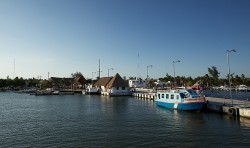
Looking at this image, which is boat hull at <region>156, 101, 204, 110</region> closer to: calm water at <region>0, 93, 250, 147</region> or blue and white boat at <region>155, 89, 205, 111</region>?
blue and white boat at <region>155, 89, 205, 111</region>

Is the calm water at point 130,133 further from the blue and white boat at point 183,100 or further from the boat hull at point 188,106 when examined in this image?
the blue and white boat at point 183,100

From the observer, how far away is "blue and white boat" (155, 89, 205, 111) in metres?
40.5

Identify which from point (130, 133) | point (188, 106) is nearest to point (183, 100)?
point (188, 106)

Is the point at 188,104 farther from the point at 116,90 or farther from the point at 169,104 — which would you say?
the point at 116,90

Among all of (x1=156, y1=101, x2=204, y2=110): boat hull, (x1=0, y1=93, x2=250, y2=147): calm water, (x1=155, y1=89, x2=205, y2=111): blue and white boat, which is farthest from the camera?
(x1=155, y1=89, x2=205, y2=111): blue and white boat

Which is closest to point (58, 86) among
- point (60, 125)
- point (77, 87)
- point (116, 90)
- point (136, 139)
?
point (77, 87)

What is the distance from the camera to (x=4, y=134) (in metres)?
25.5

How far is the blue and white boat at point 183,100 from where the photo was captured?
133ft

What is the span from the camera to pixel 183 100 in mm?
42719

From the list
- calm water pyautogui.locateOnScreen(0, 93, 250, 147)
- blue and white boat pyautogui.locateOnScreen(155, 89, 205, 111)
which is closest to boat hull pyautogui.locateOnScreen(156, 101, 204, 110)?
blue and white boat pyautogui.locateOnScreen(155, 89, 205, 111)

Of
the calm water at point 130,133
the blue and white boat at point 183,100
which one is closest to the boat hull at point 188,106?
the blue and white boat at point 183,100

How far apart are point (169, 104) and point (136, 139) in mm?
24768

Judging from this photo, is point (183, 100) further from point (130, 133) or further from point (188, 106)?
point (130, 133)

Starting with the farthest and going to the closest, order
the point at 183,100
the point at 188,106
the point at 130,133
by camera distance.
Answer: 1. the point at 183,100
2. the point at 188,106
3. the point at 130,133
